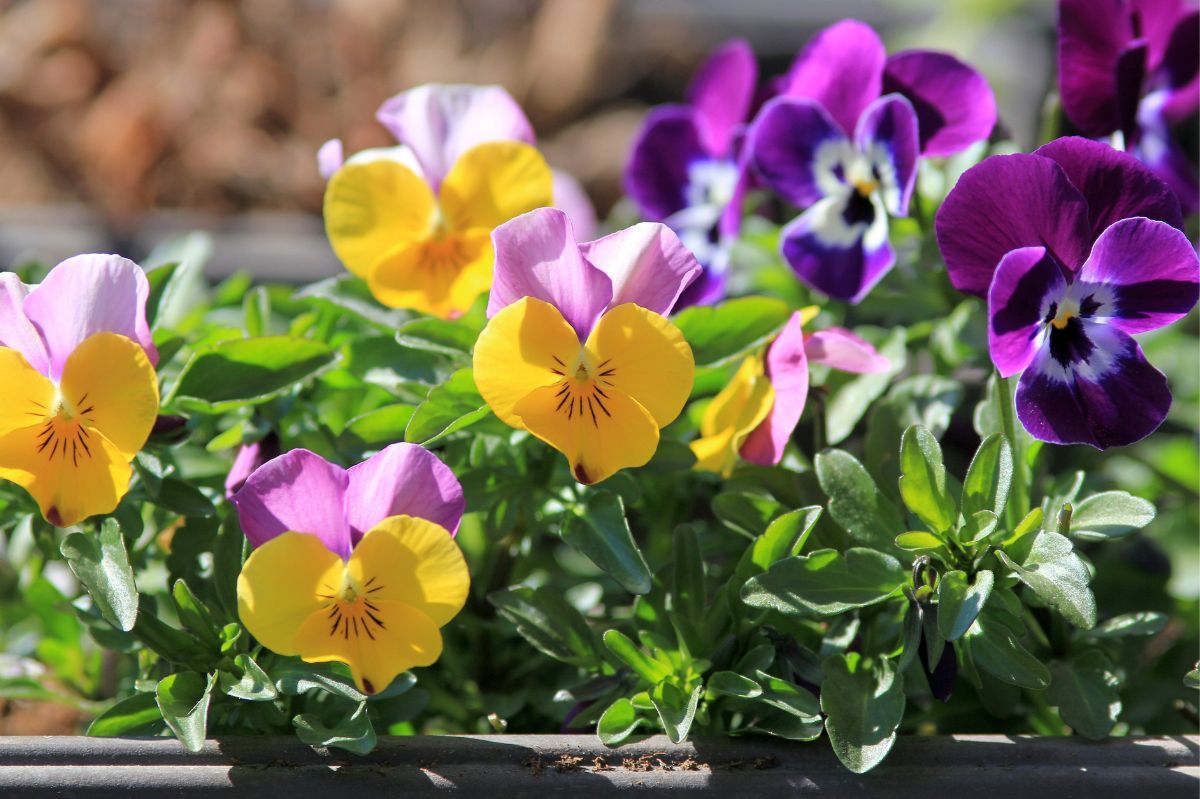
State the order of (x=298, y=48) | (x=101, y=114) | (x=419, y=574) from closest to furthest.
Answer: (x=419, y=574) → (x=101, y=114) → (x=298, y=48)

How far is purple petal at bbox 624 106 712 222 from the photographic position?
1090 mm

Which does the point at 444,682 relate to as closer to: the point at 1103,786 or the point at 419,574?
the point at 419,574

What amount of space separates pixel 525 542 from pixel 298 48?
2096mm

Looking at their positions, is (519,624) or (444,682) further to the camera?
(444,682)

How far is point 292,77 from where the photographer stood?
2547mm

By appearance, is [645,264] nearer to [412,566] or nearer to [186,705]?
[412,566]

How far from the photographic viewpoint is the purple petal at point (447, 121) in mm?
856

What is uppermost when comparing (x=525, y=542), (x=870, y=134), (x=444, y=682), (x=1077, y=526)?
(x=870, y=134)

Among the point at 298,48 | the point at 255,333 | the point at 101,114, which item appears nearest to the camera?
the point at 255,333

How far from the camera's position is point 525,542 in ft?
3.00

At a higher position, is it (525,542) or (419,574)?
(419,574)

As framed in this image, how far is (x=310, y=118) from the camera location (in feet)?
8.03

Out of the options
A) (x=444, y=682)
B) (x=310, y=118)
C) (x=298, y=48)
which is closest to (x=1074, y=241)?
(x=444, y=682)

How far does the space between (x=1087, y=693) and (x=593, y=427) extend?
0.38 meters
